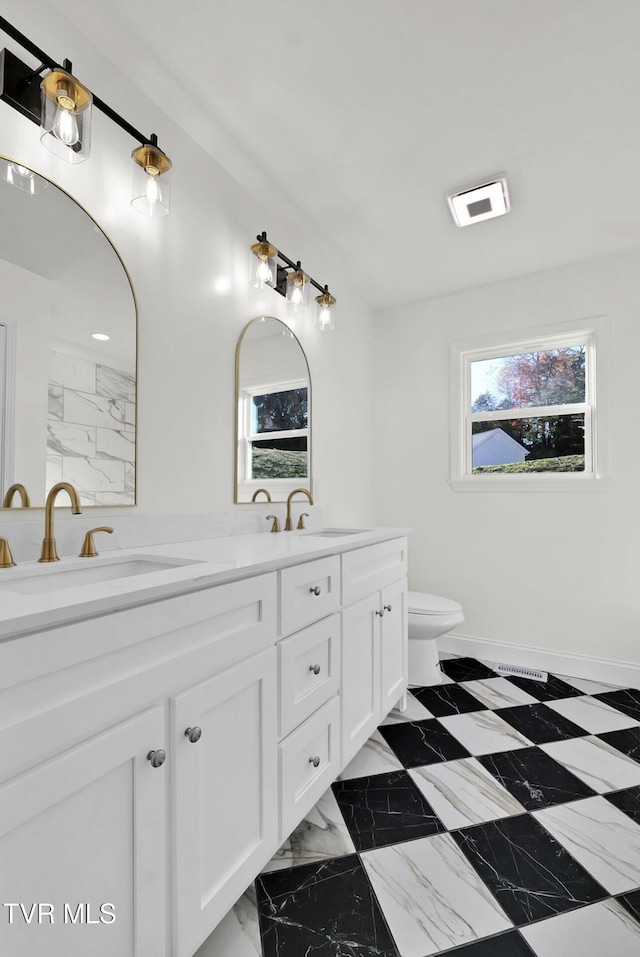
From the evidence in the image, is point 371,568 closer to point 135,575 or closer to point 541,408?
point 135,575

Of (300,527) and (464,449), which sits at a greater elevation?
(464,449)

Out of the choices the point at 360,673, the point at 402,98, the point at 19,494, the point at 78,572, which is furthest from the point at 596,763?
the point at 402,98

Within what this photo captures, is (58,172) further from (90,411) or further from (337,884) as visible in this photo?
(337,884)

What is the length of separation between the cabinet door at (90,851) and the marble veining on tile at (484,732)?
4.69 feet

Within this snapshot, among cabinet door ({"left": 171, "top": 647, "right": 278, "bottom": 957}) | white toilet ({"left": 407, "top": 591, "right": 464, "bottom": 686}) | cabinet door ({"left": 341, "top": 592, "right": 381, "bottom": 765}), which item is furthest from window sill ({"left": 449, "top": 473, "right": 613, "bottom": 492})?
cabinet door ({"left": 171, "top": 647, "right": 278, "bottom": 957})

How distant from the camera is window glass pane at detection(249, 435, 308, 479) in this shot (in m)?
2.02

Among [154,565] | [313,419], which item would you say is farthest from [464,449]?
[154,565]

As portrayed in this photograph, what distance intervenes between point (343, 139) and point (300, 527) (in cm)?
160

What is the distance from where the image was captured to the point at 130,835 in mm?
779

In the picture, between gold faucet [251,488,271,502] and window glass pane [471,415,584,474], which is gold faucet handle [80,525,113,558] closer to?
gold faucet [251,488,271,502]

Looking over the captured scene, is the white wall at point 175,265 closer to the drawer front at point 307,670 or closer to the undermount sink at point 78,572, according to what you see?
the undermount sink at point 78,572

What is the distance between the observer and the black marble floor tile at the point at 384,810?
4.53ft

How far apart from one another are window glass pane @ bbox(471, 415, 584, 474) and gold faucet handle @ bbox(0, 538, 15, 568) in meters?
2.62

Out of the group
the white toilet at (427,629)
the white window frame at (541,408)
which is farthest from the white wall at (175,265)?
A: the white window frame at (541,408)
